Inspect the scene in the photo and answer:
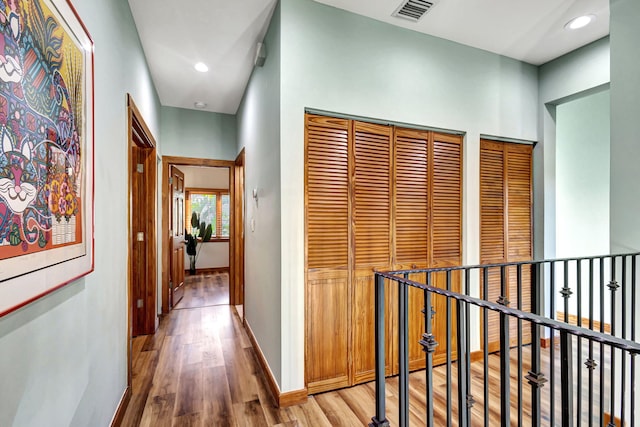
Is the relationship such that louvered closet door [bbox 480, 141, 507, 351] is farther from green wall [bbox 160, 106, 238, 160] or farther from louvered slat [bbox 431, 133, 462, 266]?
green wall [bbox 160, 106, 238, 160]

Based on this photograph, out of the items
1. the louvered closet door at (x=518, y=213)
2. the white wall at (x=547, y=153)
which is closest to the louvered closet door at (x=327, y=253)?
the louvered closet door at (x=518, y=213)

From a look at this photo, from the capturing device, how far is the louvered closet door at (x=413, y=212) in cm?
254

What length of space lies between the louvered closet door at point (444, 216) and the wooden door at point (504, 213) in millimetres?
309

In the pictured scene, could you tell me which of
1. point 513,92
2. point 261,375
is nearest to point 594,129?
point 513,92

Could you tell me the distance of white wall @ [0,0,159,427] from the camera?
91 cm

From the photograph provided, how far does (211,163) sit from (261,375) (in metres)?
2.84

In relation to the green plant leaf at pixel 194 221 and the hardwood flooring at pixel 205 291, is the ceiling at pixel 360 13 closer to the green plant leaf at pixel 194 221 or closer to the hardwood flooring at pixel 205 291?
the hardwood flooring at pixel 205 291

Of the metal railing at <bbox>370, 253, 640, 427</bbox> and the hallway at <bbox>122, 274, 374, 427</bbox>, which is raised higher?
the metal railing at <bbox>370, 253, 640, 427</bbox>

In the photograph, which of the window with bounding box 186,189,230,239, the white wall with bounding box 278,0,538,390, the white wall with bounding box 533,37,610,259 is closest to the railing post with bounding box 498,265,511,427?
the white wall with bounding box 278,0,538,390

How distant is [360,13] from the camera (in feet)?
7.64

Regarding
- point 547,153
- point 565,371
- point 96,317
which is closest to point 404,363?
point 565,371

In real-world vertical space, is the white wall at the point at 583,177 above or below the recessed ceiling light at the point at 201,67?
below

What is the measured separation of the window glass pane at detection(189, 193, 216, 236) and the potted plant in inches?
9.3

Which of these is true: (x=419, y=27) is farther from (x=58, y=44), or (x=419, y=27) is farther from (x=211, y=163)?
(x=211, y=163)
